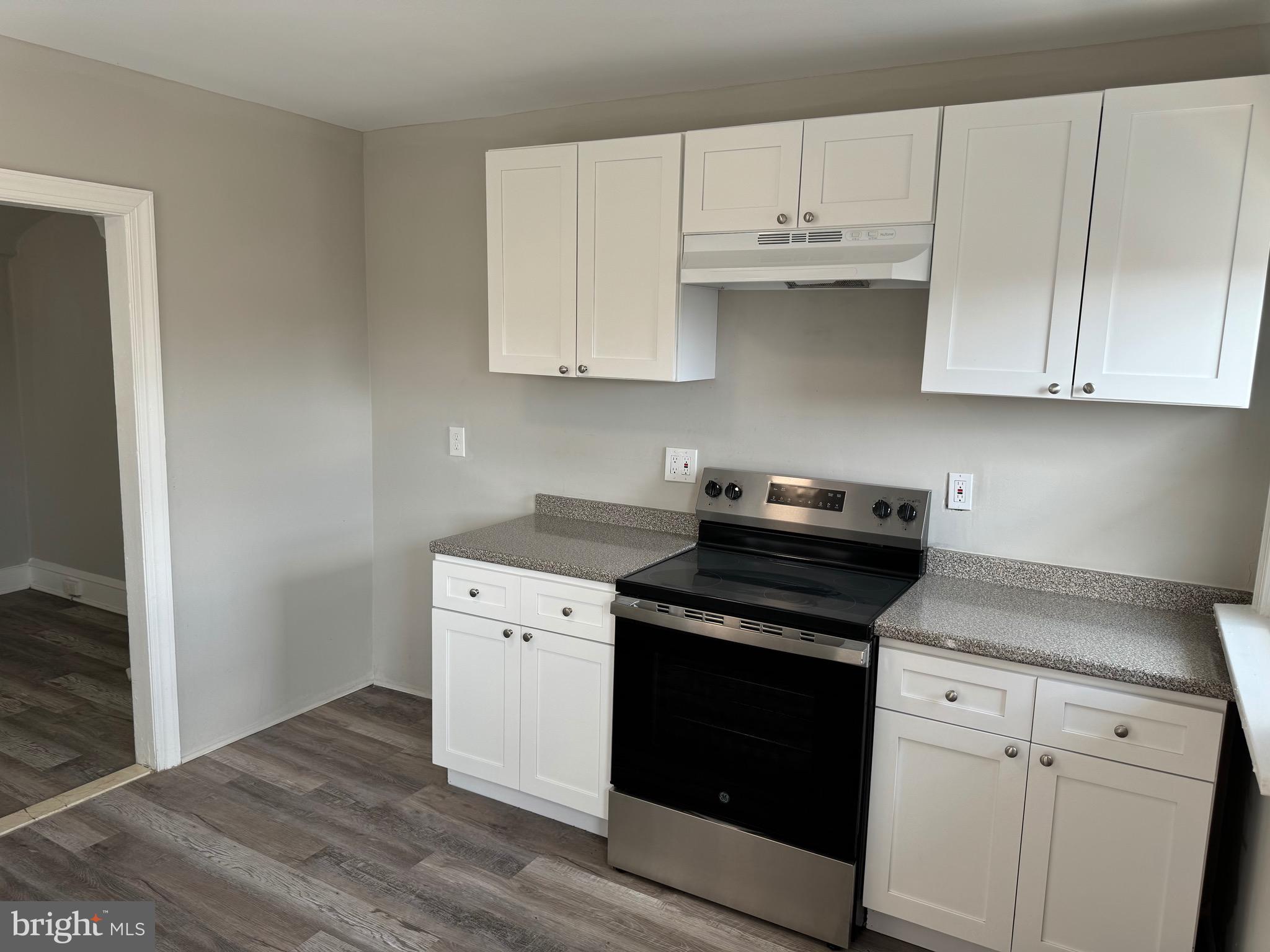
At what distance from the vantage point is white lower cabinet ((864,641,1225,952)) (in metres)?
2.01

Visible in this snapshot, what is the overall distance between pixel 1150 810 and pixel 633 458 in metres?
1.89

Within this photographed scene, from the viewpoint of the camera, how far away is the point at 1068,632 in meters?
2.23

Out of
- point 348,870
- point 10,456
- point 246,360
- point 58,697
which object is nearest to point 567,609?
point 348,870

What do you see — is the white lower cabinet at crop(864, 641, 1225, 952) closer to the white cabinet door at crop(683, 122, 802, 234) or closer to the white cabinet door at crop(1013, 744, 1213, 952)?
the white cabinet door at crop(1013, 744, 1213, 952)

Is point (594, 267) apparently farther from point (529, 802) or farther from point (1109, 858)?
point (1109, 858)

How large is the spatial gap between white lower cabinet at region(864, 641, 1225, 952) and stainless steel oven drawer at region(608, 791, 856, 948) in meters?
0.11

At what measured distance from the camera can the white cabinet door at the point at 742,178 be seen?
253 cm

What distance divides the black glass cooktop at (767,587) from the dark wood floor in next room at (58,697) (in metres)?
2.14

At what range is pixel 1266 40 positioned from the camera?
87.5 inches

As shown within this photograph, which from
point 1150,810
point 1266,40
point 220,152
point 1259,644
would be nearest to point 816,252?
point 1266,40

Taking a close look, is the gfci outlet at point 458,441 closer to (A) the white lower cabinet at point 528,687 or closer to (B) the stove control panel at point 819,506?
(A) the white lower cabinet at point 528,687

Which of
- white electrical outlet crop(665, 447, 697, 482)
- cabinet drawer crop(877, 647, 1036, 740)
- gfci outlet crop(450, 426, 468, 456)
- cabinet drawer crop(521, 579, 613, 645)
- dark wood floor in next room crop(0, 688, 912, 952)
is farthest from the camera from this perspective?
gfci outlet crop(450, 426, 468, 456)

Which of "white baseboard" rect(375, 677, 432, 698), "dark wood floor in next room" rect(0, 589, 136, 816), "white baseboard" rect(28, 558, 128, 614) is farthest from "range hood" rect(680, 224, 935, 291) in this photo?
"white baseboard" rect(28, 558, 128, 614)

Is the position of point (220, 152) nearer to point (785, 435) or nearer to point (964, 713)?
point (785, 435)
